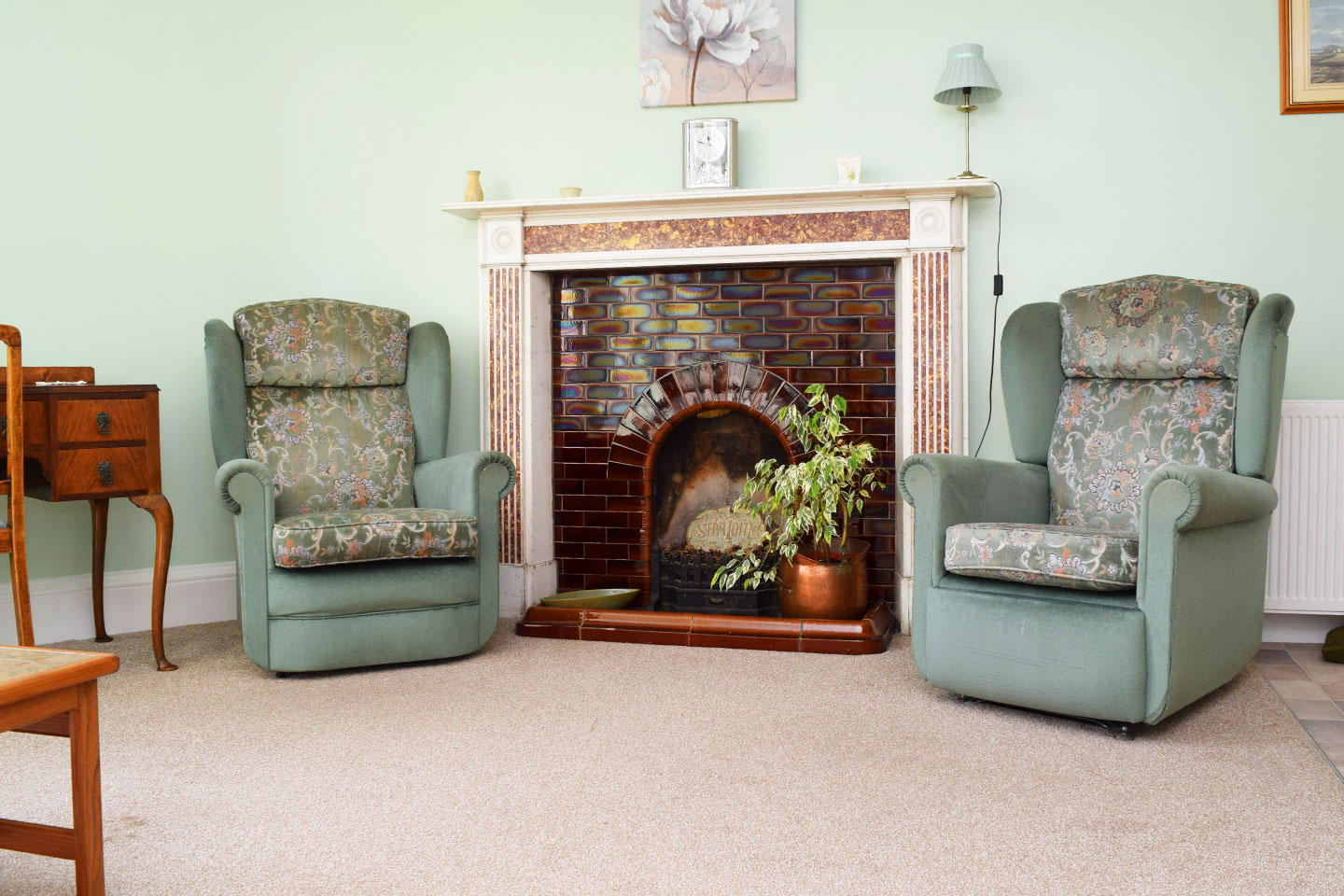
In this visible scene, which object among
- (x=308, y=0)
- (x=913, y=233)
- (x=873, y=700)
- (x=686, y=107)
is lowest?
(x=873, y=700)

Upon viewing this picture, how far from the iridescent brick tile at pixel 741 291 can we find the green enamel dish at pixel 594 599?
46.4 inches

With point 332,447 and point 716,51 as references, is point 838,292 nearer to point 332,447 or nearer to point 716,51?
point 716,51

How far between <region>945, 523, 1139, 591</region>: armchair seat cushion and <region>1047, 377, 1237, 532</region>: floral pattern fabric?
483 mm

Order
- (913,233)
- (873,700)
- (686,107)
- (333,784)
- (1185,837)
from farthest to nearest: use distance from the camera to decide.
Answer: (686,107) < (913,233) < (873,700) < (333,784) < (1185,837)

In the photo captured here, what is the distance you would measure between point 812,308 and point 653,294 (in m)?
0.61

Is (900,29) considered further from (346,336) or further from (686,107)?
(346,336)

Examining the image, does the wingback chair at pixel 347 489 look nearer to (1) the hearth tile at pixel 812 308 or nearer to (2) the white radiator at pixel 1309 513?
(1) the hearth tile at pixel 812 308

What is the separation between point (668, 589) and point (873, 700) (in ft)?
4.34

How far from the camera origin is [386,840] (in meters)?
1.86

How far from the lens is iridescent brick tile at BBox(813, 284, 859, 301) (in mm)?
3785

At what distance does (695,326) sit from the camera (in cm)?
391

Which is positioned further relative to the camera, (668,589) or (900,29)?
(668,589)

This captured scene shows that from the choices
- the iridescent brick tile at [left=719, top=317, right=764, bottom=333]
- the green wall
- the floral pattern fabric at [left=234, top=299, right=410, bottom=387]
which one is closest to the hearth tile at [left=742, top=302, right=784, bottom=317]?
the iridescent brick tile at [left=719, top=317, right=764, bottom=333]

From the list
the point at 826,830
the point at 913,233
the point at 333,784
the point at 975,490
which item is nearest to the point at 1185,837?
the point at 826,830
